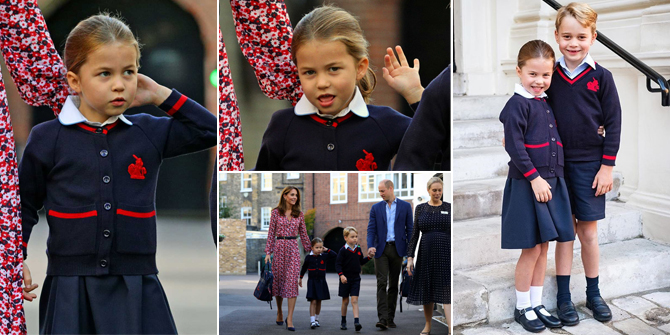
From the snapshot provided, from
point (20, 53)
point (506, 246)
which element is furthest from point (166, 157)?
point (506, 246)

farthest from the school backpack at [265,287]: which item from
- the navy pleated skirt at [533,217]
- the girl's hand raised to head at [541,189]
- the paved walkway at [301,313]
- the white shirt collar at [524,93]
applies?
the white shirt collar at [524,93]

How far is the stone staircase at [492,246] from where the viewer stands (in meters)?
3.34

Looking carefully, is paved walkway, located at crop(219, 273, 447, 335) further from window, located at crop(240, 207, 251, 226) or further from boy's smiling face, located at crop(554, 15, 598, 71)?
boy's smiling face, located at crop(554, 15, 598, 71)

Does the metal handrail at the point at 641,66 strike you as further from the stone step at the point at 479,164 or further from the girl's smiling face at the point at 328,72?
the girl's smiling face at the point at 328,72

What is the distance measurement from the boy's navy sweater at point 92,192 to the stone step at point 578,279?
4.96 ft

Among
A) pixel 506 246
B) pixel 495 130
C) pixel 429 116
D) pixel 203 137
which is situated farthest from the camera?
pixel 495 130

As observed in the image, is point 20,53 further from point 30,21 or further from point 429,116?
point 429,116

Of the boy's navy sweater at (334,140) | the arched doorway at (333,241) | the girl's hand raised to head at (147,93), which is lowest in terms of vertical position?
the arched doorway at (333,241)

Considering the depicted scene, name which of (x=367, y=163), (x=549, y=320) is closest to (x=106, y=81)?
(x=367, y=163)

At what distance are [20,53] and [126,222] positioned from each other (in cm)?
77

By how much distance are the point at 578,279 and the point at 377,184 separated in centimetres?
154

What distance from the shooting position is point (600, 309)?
339cm

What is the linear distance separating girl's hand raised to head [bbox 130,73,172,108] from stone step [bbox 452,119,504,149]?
242cm

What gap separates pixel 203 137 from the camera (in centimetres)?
278
